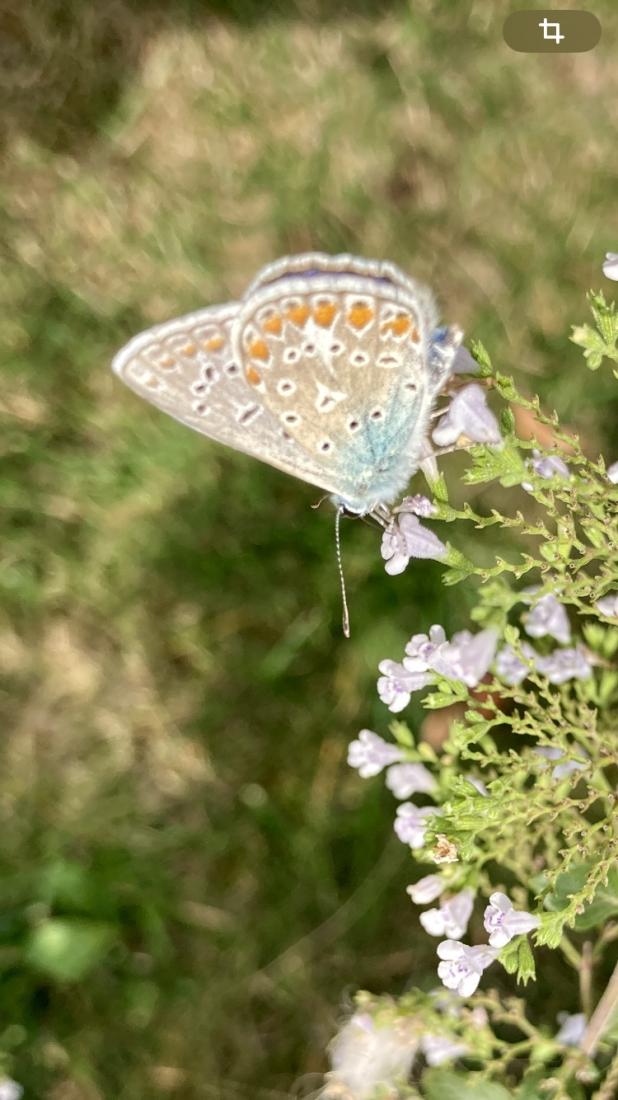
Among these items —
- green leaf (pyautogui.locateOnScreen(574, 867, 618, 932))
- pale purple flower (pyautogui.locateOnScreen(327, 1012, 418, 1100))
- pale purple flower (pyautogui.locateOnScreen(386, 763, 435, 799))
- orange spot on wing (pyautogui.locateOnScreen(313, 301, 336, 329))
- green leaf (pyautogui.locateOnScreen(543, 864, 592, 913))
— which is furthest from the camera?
pale purple flower (pyautogui.locateOnScreen(327, 1012, 418, 1100))

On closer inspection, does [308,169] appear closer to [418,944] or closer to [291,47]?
[291,47]

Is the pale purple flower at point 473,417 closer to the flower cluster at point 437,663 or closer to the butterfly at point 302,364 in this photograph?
the butterfly at point 302,364

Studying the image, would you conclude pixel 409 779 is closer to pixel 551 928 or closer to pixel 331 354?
pixel 551 928

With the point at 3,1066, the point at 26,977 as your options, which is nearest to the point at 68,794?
the point at 26,977

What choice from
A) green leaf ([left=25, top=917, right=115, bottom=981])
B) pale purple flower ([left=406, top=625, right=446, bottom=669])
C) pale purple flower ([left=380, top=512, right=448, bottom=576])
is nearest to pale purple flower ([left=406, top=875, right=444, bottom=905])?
pale purple flower ([left=406, top=625, right=446, bottom=669])

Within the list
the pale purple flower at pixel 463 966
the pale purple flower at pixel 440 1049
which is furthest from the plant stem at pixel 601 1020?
the pale purple flower at pixel 463 966

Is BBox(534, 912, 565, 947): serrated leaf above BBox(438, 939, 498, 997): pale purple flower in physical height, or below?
above

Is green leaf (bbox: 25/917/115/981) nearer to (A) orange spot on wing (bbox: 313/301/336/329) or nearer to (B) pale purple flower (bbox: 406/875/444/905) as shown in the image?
(B) pale purple flower (bbox: 406/875/444/905)
